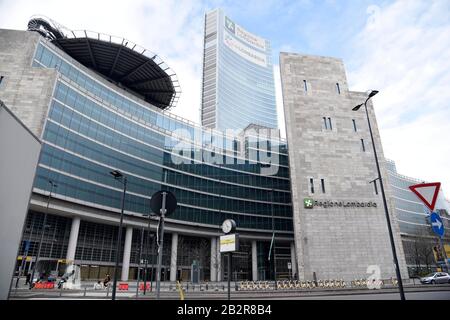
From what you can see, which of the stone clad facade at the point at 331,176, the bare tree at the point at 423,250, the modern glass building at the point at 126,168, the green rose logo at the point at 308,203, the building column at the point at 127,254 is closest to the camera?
the stone clad facade at the point at 331,176

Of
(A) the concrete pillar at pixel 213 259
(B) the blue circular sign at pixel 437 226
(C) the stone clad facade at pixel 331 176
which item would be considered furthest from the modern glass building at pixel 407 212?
(B) the blue circular sign at pixel 437 226

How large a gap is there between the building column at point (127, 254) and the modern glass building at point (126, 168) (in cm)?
24

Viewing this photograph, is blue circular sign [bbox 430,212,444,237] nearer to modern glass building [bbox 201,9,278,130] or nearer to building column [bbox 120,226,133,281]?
building column [bbox 120,226,133,281]

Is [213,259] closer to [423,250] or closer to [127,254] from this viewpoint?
[127,254]

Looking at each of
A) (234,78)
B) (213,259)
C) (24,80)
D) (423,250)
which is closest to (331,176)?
(213,259)

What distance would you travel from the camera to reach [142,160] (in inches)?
2287

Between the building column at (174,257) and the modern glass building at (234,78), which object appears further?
the modern glass building at (234,78)

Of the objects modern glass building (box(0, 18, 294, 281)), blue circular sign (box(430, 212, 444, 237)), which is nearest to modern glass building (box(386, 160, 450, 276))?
modern glass building (box(0, 18, 294, 281))

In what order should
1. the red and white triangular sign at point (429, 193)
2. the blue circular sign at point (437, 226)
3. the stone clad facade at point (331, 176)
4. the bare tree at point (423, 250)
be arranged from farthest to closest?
the bare tree at point (423, 250) → the stone clad facade at point (331, 176) → the red and white triangular sign at point (429, 193) → the blue circular sign at point (437, 226)

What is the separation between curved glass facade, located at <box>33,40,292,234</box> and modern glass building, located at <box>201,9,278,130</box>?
→ 73.8 m

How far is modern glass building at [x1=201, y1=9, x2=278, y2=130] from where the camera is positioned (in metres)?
148

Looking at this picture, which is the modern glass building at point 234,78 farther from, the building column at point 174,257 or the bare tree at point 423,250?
the bare tree at point 423,250

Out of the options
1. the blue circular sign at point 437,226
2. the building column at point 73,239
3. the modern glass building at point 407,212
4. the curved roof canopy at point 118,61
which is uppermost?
the curved roof canopy at point 118,61

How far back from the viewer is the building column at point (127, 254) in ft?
174
